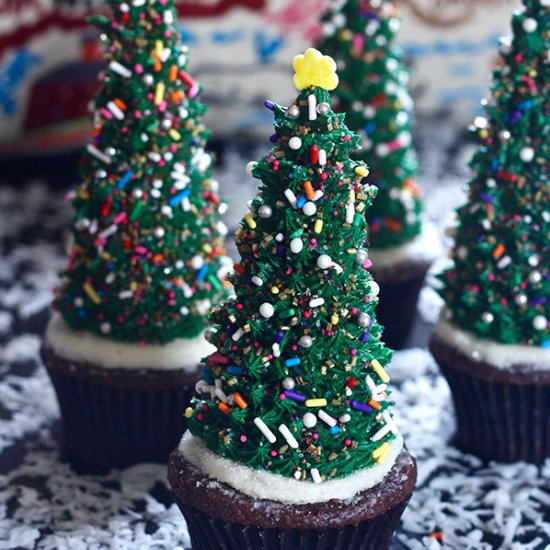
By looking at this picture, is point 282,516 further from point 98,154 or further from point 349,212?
point 98,154

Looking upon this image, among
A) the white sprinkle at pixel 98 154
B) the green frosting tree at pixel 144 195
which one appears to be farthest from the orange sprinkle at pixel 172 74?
the white sprinkle at pixel 98 154

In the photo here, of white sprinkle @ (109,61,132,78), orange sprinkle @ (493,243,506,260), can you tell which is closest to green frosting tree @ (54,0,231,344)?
white sprinkle @ (109,61,132,78)

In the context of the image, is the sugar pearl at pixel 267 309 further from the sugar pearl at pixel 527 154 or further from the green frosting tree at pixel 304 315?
the sugar pearl at pixel 527 154

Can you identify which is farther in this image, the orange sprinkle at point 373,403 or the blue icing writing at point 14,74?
the blue icing writing at point 14,74

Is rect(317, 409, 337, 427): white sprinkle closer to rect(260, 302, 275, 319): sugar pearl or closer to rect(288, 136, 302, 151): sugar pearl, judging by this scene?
rect(260, 302, 275, 319): sugar pearl

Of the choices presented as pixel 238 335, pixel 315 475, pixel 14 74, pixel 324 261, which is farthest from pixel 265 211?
pixel 14 74

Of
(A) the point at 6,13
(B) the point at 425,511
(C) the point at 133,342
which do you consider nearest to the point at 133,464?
(C) the point at 133,342

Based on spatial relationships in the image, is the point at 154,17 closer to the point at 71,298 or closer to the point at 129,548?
the point at 71,298
